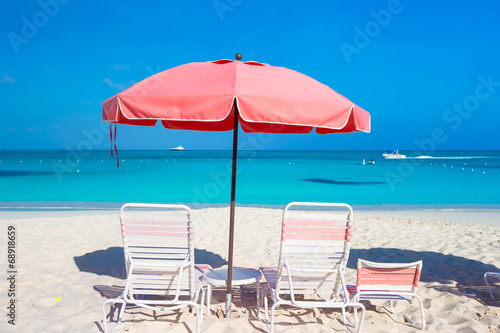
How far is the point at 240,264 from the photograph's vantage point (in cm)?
522

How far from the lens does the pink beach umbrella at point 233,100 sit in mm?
2703

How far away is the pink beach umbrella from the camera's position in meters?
2.70

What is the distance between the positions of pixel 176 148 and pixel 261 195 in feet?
461

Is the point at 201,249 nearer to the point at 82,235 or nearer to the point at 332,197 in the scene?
the point at 82,235

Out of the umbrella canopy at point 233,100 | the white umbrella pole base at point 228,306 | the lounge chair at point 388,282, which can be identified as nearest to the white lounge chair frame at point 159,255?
the white umbrella pole base at point 228,306

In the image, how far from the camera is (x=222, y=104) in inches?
106

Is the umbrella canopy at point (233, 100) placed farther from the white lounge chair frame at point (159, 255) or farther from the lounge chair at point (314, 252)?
the white lounge chair frame at point (159, 255)

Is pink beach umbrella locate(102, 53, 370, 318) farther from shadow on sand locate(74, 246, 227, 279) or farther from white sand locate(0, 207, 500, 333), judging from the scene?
shadow on sand locate(74, 246, 227, 279)

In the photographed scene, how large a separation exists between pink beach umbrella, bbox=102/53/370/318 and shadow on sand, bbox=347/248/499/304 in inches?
88.0

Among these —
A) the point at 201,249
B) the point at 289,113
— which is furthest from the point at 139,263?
the point at 201,249

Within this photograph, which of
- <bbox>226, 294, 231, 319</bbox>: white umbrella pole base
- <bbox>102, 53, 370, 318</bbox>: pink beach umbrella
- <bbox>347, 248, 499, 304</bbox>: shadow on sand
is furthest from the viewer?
<bbox>347, 248, 499, 304</bbox>: shadow on sand

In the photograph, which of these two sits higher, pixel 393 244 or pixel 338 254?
pixel 338 254

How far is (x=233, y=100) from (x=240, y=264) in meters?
3.13

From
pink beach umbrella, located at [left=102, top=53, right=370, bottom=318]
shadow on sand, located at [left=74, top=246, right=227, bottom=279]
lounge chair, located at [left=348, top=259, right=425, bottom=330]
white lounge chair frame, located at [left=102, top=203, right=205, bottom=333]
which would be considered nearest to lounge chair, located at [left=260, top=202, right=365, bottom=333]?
lounge chair, located at [left=348, top=259, right=425, bottom=330]
